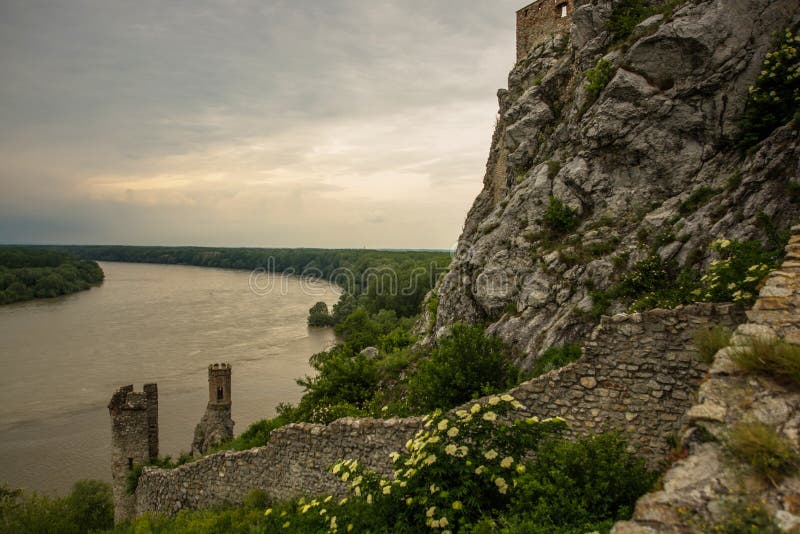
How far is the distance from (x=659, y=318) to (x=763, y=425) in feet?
7.61

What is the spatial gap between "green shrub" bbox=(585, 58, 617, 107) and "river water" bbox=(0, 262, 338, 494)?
21.5 meters

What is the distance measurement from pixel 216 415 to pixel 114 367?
21739 millimetres

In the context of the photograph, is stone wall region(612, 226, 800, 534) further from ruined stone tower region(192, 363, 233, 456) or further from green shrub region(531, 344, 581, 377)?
ruined stone tower region(192, 363, 233, 456)

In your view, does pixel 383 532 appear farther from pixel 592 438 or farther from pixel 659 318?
pixel 659 318

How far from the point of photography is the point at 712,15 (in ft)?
34.8

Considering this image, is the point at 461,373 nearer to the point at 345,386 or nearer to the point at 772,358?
the point at 345,386

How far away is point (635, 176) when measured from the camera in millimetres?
11492

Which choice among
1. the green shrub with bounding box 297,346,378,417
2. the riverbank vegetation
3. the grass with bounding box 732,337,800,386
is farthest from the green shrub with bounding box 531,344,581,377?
the riverbank vegetation

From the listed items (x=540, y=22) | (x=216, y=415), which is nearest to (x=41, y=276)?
(x=216, y=415)

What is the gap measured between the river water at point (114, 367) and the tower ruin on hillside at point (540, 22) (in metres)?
21.8

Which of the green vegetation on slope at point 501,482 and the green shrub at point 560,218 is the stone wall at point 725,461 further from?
the green shrub at point 560,218

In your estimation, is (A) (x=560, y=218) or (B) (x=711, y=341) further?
(A) (x=560, y=218)

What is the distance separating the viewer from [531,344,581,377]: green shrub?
865 cm

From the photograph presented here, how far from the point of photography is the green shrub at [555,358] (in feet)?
28.4
